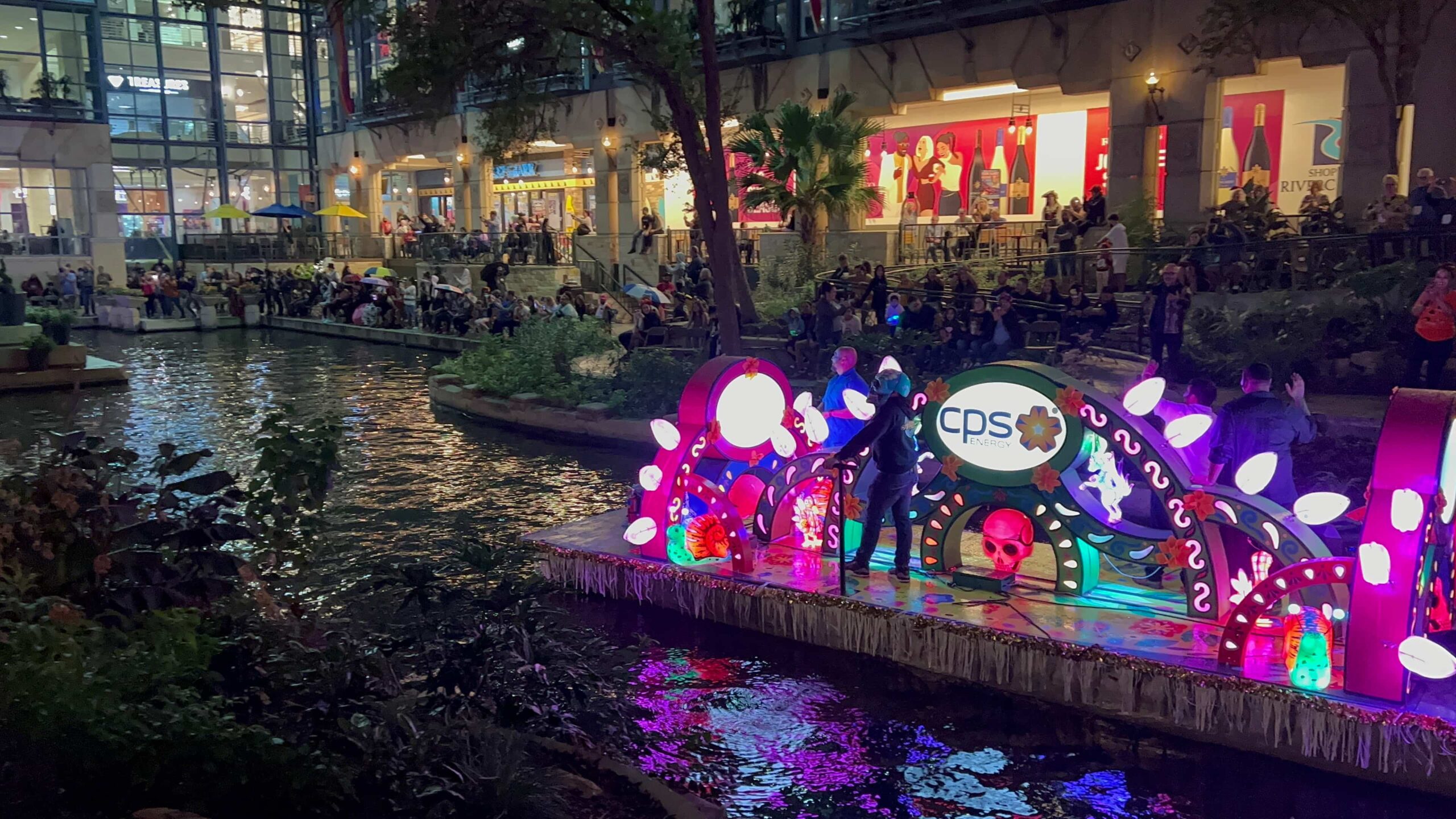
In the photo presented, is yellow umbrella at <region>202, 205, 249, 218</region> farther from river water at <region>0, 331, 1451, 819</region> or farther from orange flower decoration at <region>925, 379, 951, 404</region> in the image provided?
orange flower decoration at <region>925, 379, 951, 404</region>

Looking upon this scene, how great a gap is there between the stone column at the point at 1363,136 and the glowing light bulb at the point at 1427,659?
49.3ft

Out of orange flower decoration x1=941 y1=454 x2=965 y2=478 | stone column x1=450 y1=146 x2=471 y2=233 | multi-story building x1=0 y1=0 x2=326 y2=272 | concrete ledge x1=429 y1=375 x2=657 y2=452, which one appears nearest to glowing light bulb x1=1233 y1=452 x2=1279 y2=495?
orange flower decoration x1=941 y1=454 x2=965 y2=478

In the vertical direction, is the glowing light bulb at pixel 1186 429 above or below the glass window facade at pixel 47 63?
below

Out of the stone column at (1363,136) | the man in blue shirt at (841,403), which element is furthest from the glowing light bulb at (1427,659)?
the stone column at (1363,136)

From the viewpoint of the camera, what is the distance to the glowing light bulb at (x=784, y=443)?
30.5 feet

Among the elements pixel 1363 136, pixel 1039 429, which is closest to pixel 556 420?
pixel 1039 429

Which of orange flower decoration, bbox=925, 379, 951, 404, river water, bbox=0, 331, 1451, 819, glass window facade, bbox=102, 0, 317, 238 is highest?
glass window facade, bbox=102, 0, 317, 238

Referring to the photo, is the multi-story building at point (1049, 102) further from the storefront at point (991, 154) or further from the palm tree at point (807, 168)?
the palm tree at point (807, 168)

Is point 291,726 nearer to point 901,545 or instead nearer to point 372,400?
point 901,545

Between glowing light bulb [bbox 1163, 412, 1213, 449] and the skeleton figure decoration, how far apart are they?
1.31ft

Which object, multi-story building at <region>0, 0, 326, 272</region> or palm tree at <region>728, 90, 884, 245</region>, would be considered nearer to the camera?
palm tree at <region>728, 90, 884, 245</region>

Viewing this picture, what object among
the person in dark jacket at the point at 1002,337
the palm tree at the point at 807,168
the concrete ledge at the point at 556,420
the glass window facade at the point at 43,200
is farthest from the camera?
the glass window facade at the point at 43,200

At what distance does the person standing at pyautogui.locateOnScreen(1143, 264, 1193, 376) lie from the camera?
1472 centimetres

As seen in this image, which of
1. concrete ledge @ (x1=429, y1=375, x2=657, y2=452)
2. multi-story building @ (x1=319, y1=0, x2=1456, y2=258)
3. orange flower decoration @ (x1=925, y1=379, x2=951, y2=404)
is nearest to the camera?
orange flower decoration @ (x1=925, y1=379, x2=951, y2=404)
